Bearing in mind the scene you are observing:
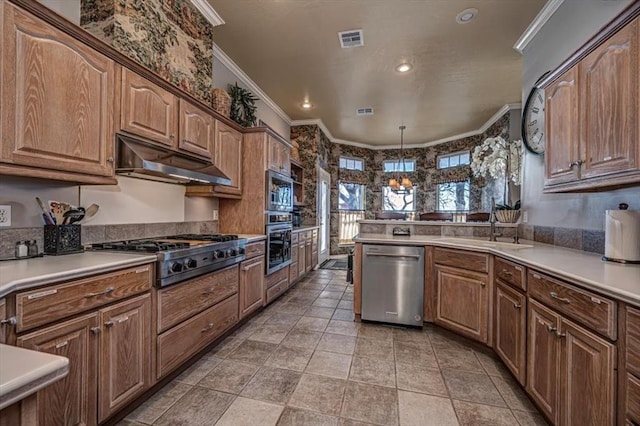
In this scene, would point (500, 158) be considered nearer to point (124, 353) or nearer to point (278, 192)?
point (278, 192)

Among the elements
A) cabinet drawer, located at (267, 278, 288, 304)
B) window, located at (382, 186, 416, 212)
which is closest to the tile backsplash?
cabinet drawer, located at (267, 278, 288, 304)

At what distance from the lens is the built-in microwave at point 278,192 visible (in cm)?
356

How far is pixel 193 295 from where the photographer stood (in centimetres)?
219

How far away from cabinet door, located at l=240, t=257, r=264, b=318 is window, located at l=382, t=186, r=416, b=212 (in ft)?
19.1

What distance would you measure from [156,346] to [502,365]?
2595 mm

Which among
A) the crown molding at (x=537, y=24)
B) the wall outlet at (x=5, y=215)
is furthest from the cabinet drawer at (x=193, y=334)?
the crown molding at (x=537, y=24)

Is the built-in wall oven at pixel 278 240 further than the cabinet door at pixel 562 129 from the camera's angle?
Yes

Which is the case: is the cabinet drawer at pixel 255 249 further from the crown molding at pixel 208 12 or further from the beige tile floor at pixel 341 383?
the crown molding at pixel 208 12

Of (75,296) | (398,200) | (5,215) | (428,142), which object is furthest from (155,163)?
(428,142)

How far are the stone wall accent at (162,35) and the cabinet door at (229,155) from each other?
0.37 m

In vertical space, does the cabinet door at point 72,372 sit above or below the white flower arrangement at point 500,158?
below

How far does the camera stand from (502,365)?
231cm

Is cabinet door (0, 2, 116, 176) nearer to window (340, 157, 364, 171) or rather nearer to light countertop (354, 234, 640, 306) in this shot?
light countertop (354, 234, 640, 306)

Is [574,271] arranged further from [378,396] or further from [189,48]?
[189,48]
